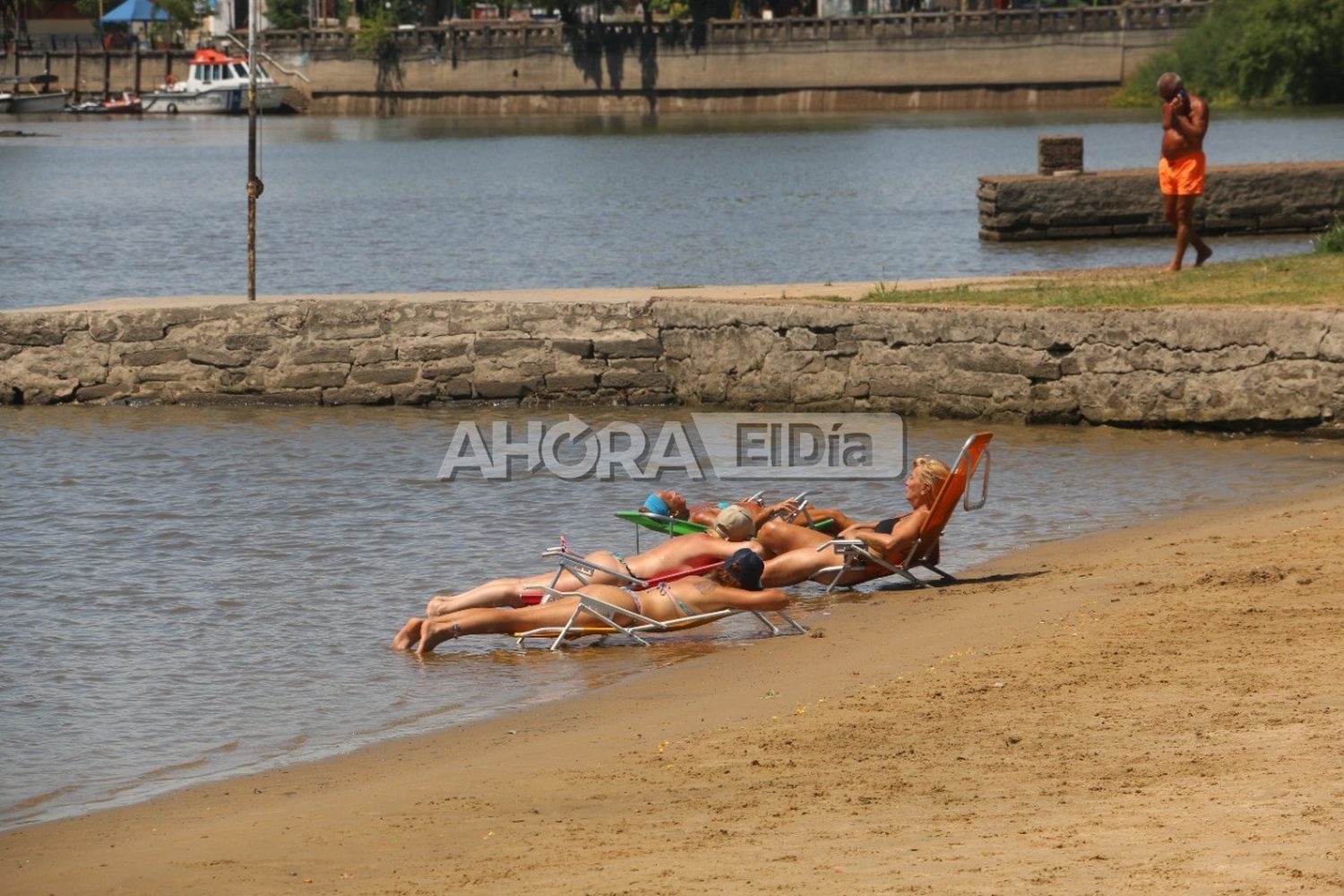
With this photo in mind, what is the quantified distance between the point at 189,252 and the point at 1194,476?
80.0ft

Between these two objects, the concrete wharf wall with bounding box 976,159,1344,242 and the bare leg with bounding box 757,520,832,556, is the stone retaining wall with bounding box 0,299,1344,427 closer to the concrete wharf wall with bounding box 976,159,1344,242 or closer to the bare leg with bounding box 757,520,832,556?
the bare leg with bounding box 757,520,832,556

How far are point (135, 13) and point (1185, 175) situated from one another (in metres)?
104

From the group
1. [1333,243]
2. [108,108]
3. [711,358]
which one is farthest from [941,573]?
[108,108]

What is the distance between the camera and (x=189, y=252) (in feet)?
109

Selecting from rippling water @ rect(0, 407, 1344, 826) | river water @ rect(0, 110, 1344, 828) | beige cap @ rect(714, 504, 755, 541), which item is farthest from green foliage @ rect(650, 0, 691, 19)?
beige cap @ rect(714, 504, 755, 541)

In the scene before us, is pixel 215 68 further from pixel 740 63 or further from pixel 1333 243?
pixel 1333 243

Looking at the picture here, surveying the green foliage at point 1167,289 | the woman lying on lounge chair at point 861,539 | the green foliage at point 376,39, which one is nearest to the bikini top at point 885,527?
the woman lying on lounge chair at point 861,539

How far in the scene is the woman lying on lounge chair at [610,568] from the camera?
29.9 ft

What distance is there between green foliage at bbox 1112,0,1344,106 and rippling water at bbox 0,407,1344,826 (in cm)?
6432

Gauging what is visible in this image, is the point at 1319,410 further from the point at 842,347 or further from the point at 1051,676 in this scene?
the point at 1051,676

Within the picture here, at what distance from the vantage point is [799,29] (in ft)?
298

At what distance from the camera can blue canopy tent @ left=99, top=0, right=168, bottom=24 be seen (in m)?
110

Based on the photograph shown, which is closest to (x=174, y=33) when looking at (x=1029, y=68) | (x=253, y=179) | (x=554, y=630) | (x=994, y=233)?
(x=1029, y=68)

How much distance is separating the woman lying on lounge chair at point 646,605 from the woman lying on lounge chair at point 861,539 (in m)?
0.74
